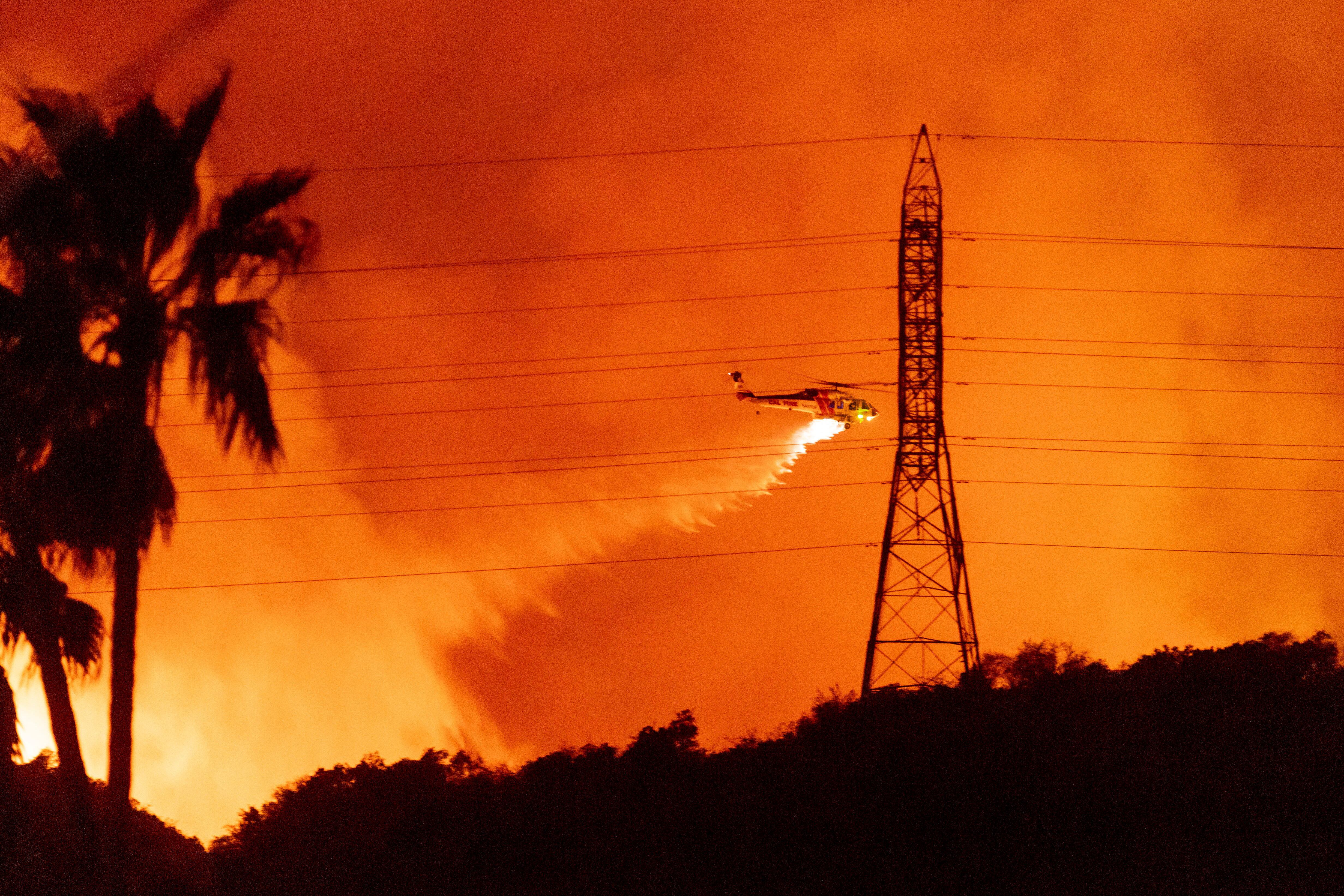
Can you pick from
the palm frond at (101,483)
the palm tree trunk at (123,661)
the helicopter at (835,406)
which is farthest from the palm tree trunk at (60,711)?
the helicopter at (835,406)

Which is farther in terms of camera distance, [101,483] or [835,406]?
[835,406]

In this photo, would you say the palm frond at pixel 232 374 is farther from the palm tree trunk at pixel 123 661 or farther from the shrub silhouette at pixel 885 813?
the shrub silhouette at pixel 885 813

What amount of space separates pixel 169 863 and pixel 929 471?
1595 cm

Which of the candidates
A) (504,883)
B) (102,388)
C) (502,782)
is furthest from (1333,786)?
(102,388)

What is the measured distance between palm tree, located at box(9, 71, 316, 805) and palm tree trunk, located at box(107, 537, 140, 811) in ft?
0.06

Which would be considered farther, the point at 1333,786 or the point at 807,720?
the point at 807,720

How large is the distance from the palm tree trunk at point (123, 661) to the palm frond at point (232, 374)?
1.90m

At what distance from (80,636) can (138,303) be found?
5108mm

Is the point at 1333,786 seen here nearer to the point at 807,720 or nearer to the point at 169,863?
the point at 807,720

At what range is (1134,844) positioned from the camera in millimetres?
17297

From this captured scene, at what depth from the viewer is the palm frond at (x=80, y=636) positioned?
2005 cm

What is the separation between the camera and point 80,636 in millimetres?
20188

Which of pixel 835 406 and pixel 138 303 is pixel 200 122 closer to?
pixel 138 303

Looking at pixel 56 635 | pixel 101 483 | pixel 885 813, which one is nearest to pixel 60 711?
pixel 56 635
